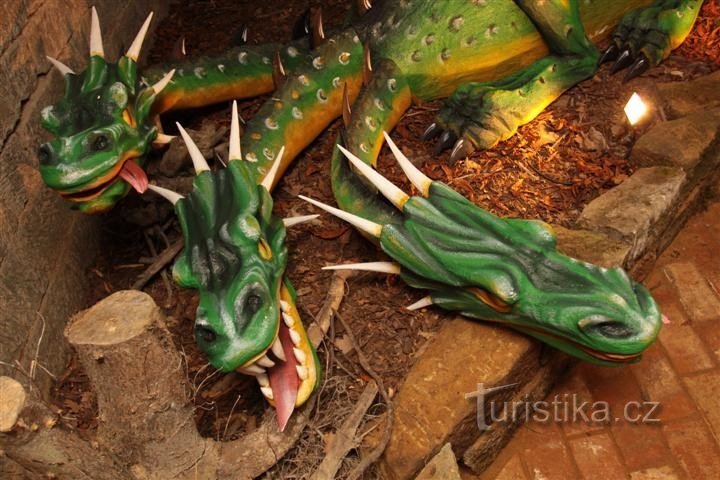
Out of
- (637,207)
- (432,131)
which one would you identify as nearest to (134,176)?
(432,131)

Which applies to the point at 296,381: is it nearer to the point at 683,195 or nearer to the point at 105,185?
the point at 105,185

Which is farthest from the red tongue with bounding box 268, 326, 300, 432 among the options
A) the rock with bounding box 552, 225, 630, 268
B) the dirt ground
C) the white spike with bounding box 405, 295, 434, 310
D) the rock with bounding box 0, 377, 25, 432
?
the rock with bounding box 552, 225, 630, 268

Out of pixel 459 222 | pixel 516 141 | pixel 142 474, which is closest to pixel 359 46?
pixel 516 141

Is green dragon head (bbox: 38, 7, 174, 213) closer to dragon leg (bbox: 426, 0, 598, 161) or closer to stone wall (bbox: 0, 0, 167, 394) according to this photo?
stone wall (bbox: 0, 0, 167, 394)

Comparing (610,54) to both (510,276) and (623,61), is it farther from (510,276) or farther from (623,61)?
(510,276)

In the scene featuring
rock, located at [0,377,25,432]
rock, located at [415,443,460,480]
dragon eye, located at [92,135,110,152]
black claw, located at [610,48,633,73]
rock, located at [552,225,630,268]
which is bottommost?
rock, located at [415,443,460,480]
